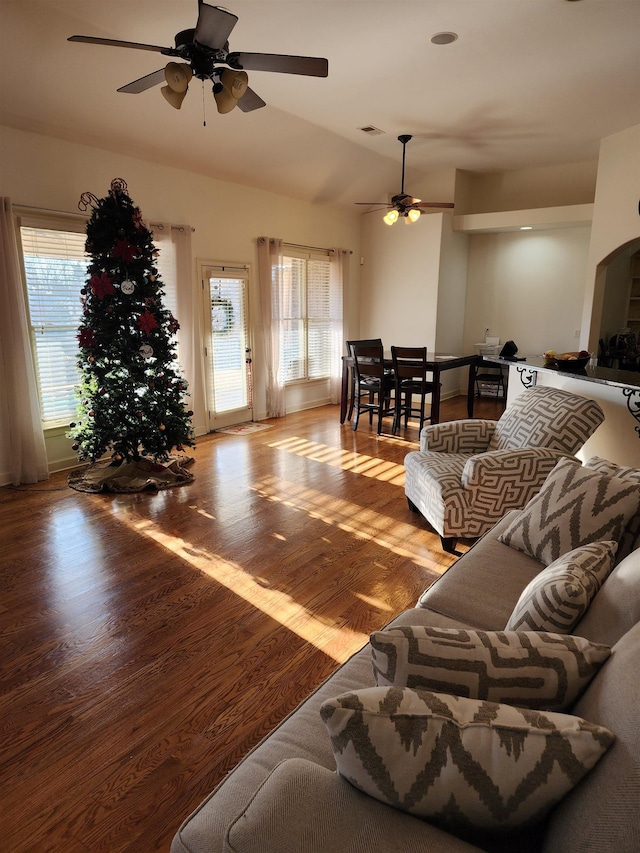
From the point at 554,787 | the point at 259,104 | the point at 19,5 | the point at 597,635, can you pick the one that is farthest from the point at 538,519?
the point at 19,5

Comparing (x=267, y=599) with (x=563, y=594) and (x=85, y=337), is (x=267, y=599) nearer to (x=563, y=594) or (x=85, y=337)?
(x=563, y=594)

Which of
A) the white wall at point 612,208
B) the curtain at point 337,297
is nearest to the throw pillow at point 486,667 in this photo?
the white wall at point 612,208

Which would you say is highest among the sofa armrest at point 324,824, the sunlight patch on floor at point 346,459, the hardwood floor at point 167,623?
the sofa armrest at point 324,824

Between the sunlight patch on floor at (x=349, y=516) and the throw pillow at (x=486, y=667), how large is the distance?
2.06 metres

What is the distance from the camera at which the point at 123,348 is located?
442 centimetres

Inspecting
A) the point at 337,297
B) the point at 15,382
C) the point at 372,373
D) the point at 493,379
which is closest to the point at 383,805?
the point at 15,382

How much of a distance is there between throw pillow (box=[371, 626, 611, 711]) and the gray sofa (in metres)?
0.04

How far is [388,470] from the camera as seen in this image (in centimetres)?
503

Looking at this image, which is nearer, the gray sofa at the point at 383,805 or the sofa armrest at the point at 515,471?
the gray sofa at the point at 383,805

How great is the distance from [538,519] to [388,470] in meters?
2.87

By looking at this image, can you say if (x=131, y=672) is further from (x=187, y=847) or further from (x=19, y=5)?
→ (x=19, y=5)

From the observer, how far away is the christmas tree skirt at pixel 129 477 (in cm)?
452

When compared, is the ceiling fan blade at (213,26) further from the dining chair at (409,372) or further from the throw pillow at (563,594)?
the dining chair at (409,372)

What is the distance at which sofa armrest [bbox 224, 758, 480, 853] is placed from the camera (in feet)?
2.96
